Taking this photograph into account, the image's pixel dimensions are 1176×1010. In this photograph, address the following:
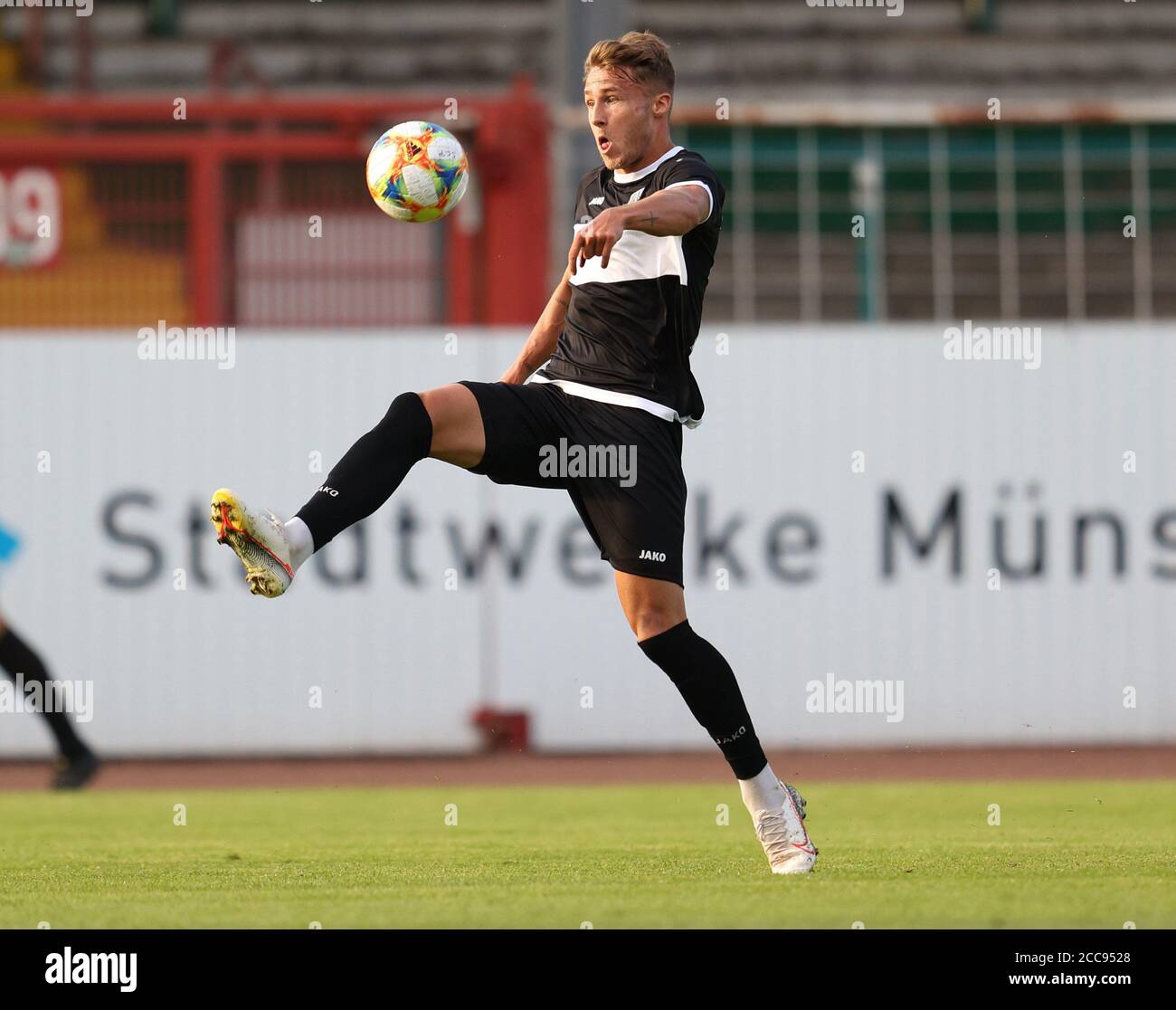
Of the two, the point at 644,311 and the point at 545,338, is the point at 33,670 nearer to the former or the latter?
the point at 545,338

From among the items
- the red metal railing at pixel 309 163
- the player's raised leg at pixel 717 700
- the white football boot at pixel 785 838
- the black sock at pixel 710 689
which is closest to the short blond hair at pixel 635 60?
the player's raised leg at pixel 717 700

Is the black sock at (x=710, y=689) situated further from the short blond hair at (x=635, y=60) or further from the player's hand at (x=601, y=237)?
the short blond hair at (x=635, y=60)

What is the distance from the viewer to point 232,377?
11.2m

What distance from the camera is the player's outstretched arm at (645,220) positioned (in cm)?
491

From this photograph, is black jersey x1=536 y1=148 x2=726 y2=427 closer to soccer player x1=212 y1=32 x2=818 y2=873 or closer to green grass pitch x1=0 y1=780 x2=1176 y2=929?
soccer player x1=212 y1=32 x2=818 y2=873

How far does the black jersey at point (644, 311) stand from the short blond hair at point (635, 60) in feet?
0.78

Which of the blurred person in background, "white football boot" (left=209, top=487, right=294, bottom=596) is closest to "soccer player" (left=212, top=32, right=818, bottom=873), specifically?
"white football boot" (left=209, top=487, right=294, bottom=596)

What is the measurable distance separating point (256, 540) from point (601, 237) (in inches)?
46.2

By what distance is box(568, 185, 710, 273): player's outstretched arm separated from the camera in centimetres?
491

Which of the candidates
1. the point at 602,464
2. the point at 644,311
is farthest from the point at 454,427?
the point at 644,311

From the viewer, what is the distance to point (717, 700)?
5.59 meters

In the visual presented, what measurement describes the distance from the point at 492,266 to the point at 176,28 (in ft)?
21.7

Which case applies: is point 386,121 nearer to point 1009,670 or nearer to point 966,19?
point 1009,670

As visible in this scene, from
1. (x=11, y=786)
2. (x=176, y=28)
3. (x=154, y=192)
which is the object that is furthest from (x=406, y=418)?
(x=176, y=28)
